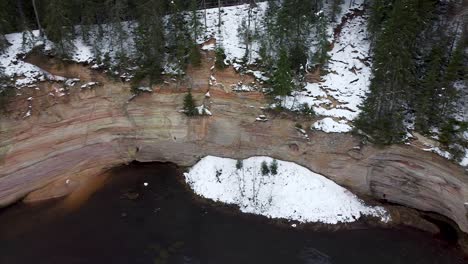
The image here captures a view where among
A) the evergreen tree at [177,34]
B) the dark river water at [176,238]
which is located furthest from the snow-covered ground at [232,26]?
the dark river water at [176,238]

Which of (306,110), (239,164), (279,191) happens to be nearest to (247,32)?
(306,110)

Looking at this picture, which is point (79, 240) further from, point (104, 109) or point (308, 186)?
point (308, 186)

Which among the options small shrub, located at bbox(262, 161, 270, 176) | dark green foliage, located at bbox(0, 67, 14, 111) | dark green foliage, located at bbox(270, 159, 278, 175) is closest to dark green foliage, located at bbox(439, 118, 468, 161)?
dark green foliage, located at bbox(270, 159, 278, 175)

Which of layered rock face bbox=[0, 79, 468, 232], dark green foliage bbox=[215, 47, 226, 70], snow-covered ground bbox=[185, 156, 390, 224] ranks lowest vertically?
snow-covered ground bbox=[185, 156, 390, 224]

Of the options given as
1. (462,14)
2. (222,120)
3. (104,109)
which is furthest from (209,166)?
(462,14)

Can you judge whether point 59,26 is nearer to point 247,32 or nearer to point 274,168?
point 247,32

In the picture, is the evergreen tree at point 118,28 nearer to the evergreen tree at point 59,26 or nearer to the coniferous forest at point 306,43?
the coniferous forest at point 306,43

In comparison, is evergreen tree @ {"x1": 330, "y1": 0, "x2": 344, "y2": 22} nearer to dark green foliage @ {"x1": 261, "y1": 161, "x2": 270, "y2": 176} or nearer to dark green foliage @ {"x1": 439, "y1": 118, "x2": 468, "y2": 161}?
dark green foliage @ {"x1": 439, "y1": 118, "x2": 468, "y2": 161}
